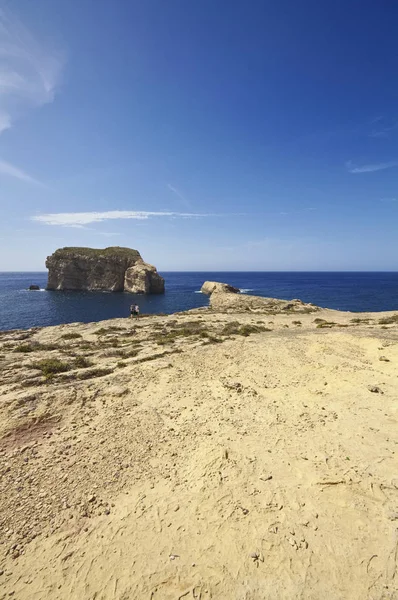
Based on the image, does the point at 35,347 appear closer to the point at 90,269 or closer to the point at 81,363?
the point at 81,363

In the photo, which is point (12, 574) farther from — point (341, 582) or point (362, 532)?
point (362, 532)

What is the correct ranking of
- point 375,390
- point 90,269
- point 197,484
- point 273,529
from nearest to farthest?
point 273,529
point 197,484
point 375,390
point 90,269

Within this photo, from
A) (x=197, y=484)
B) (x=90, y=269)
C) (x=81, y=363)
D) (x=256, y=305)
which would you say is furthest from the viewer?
(x=90, y=269)

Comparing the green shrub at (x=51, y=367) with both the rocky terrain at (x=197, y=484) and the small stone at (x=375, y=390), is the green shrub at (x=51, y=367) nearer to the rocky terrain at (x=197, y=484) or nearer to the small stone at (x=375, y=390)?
the rocky terrain at (x=197, y=484)

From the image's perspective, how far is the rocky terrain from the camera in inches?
230

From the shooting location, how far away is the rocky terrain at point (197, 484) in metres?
5.84

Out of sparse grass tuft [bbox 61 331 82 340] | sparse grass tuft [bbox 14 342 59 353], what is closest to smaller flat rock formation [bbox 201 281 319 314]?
sparse grass tuft [bbox 61 331 82 340]

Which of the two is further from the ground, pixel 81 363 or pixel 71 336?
pixel 81 363

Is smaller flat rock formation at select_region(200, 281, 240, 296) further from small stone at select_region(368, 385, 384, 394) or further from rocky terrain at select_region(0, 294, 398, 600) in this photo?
rocky terrain at select_region(0, 294, 398, 600)

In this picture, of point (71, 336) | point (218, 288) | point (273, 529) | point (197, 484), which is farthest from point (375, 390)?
point (218, 288)

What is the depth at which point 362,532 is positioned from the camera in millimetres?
6590

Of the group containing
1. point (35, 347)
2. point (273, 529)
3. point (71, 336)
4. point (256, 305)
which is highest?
point (35, 347)

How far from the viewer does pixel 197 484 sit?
815 centimetres

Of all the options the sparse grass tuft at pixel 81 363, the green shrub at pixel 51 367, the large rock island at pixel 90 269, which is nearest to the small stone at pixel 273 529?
the green shrub at pixel 51 367
